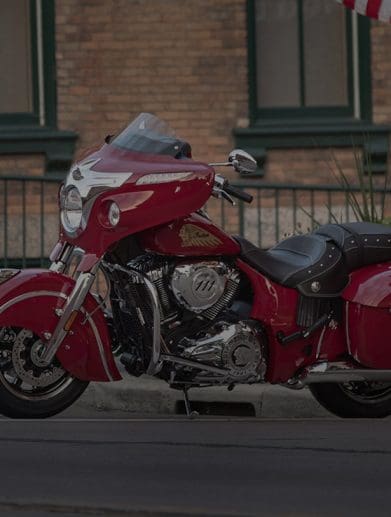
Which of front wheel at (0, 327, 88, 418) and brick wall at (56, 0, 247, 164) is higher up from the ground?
brick wall at (56, 0, 247, 164)

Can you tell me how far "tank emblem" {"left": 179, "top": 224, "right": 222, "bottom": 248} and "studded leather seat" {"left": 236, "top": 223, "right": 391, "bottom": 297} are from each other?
20 cm

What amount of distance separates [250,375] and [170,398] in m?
1.67

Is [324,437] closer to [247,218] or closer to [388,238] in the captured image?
[388,238]

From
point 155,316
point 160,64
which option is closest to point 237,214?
point 160,64

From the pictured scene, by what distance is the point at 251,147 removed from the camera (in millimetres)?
14766

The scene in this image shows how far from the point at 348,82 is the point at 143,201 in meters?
7.16

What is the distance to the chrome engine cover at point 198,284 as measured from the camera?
8070 mm

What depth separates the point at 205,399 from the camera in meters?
9.90

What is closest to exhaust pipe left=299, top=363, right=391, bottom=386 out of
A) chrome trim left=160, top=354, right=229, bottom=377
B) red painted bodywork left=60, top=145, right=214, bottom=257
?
chrome trim left=160, top=354, right=229, bottom=377

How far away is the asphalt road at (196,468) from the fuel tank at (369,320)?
0.33m

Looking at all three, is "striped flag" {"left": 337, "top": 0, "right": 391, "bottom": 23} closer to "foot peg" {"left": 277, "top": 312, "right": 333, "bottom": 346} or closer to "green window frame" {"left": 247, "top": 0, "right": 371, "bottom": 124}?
"foot peg" {"left": 277, "top": 312, "right": 333, "bottom": 346}

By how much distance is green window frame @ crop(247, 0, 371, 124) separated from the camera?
14828 mm

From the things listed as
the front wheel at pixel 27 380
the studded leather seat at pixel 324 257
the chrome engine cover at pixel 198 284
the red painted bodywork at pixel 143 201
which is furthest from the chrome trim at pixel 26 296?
the studded leather seat at pixel 324 257

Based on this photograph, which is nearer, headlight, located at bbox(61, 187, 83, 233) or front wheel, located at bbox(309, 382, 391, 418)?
headlight, located at bbox(61, 187, 83, 233)
